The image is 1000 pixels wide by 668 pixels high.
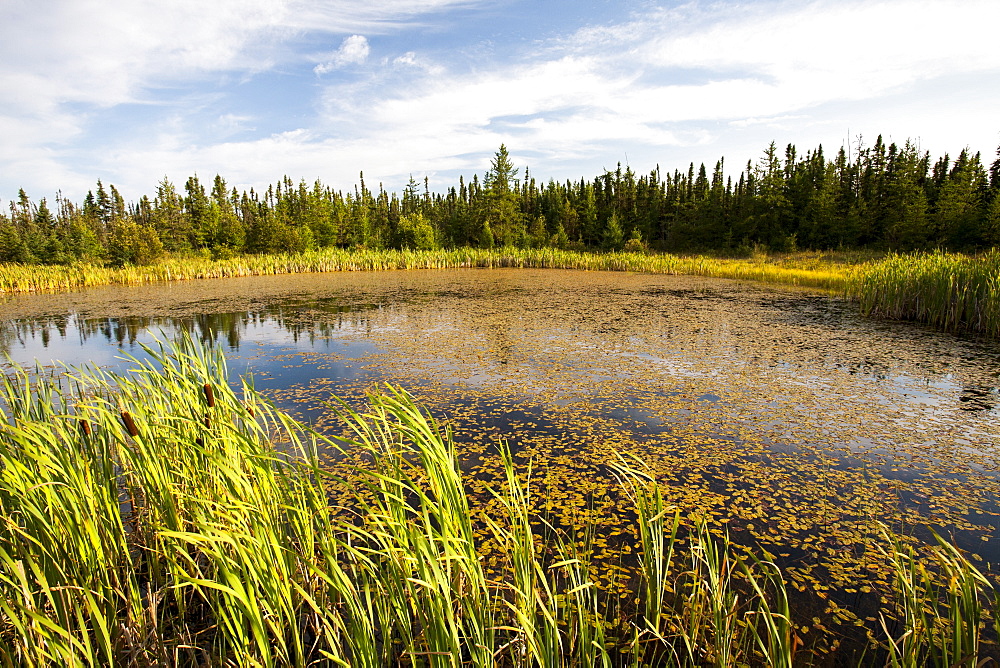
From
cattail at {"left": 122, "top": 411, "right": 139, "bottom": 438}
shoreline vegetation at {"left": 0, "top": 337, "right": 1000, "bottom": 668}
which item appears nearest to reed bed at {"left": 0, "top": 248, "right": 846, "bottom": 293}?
shoreline vegetation at {"left": 0, "top": 337, "right": 1000, "bottom": 668}

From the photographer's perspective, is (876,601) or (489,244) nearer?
(876,601)

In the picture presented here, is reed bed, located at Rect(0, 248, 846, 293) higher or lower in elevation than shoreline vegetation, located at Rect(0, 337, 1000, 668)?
higher

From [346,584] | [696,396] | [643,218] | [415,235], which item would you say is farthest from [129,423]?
[643,218]

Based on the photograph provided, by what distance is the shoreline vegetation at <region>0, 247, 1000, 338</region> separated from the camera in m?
7.76

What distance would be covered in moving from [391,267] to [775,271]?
17096mm

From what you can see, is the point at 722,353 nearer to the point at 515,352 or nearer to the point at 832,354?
the point at 832,354

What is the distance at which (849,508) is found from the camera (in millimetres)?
2760

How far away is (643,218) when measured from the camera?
3878 centimetres

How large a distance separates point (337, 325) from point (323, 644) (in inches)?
300

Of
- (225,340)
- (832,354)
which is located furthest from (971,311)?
(225,340)

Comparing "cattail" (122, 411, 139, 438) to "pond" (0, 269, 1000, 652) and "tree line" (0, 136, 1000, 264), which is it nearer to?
"pond" (0, 269, 1000, 652)

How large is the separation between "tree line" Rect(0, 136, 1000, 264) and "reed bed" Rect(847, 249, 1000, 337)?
19.0 metres

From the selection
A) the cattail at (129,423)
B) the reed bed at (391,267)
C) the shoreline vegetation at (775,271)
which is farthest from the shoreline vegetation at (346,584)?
the reed bed at (391,267)


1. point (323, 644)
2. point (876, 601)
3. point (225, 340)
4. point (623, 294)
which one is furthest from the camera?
point (623, 294)
